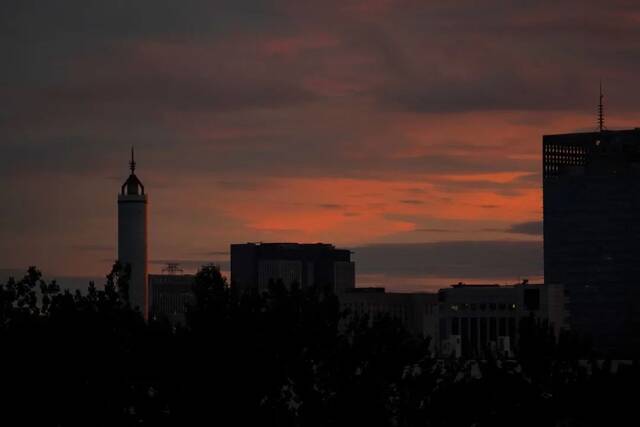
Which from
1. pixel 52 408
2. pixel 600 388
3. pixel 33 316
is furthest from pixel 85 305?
pixel 600 388

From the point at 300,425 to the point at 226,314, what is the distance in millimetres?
6352

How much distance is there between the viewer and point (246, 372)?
75.5 m

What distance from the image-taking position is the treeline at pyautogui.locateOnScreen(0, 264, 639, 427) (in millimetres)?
73875

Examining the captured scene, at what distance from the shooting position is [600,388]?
269 feet

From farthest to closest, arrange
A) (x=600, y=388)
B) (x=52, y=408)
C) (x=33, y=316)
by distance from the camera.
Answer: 1. (x=600, y=388)
2. (x=33, y=316)
3. (x=52, y=408)

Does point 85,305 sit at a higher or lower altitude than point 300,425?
higher

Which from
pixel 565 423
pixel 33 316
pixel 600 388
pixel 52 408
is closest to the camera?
pixel 52 408

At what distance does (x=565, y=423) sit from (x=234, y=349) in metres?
20.8

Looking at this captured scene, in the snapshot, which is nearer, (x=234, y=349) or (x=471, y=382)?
(x=234, y=349)

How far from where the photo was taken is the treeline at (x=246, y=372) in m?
73.9

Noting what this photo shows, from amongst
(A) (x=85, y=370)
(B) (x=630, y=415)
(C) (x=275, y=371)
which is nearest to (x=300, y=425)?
(C) (x=275, y=371)

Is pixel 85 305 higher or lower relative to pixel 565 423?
higher

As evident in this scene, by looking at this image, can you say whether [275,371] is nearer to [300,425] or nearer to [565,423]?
[300,425]

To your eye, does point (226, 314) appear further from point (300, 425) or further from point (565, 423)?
point (565, 423)
